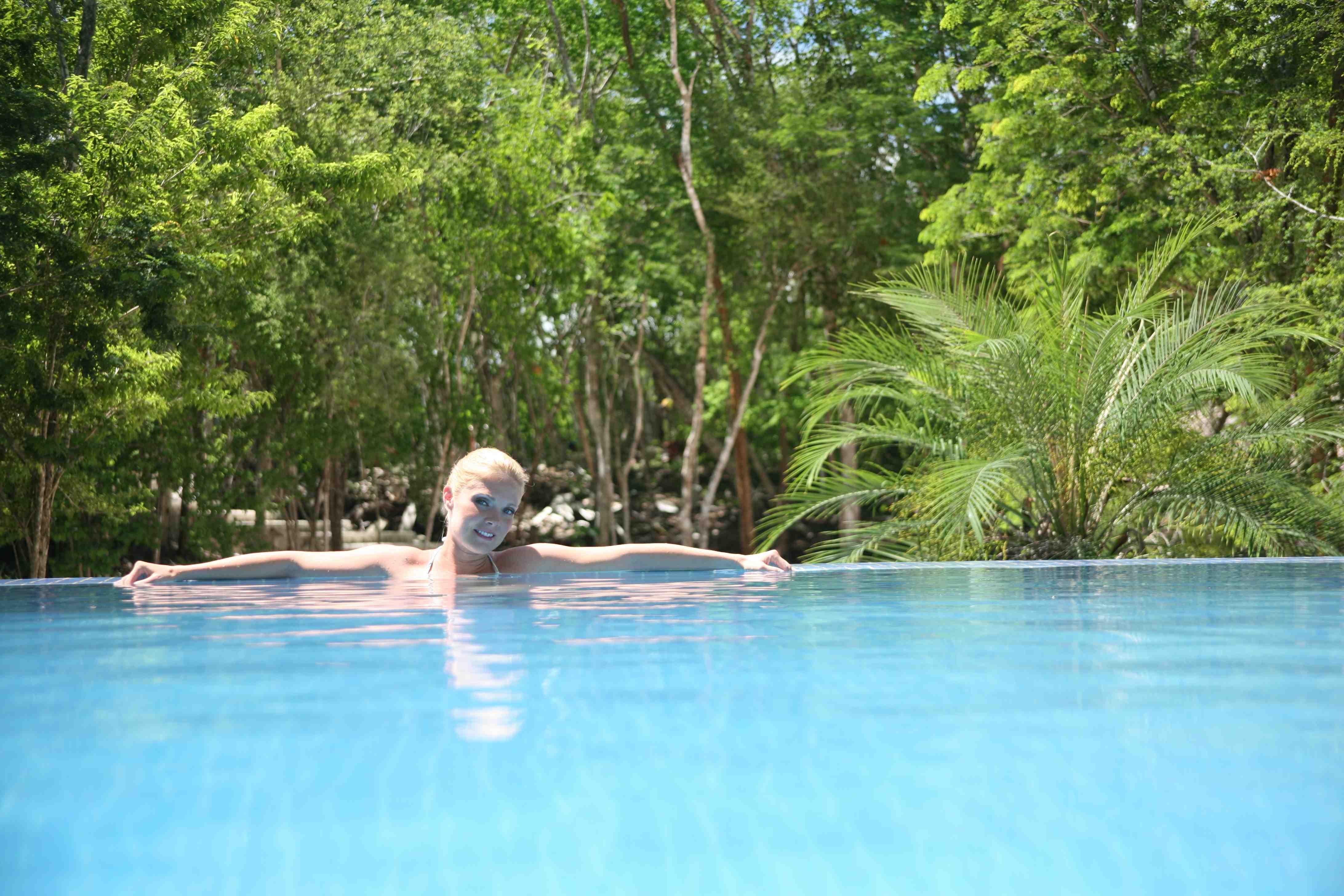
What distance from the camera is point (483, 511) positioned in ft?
16.5

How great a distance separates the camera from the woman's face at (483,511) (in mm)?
4906

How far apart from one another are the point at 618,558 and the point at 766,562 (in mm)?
744

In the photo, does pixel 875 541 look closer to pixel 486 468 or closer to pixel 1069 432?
pixel 1069 432

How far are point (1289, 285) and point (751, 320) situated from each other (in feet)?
42.5

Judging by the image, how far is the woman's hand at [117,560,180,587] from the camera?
509 centimetres

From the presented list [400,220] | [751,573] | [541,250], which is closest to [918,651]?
[751,573]

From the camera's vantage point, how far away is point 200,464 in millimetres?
14695

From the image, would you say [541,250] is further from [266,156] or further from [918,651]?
[918,651]

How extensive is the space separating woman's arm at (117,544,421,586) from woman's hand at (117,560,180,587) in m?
0.05

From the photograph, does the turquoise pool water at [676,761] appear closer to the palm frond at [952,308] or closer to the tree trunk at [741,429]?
the palm frond at [952,308]

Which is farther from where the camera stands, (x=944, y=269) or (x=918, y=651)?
(x=944, y=269)

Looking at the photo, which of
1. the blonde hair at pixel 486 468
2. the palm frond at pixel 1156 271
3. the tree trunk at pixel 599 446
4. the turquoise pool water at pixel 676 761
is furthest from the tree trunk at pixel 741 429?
the turquoise pool water at pixel 676 761

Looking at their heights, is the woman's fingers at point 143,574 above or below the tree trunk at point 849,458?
below

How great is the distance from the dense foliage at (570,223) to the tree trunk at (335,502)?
0.43ft
